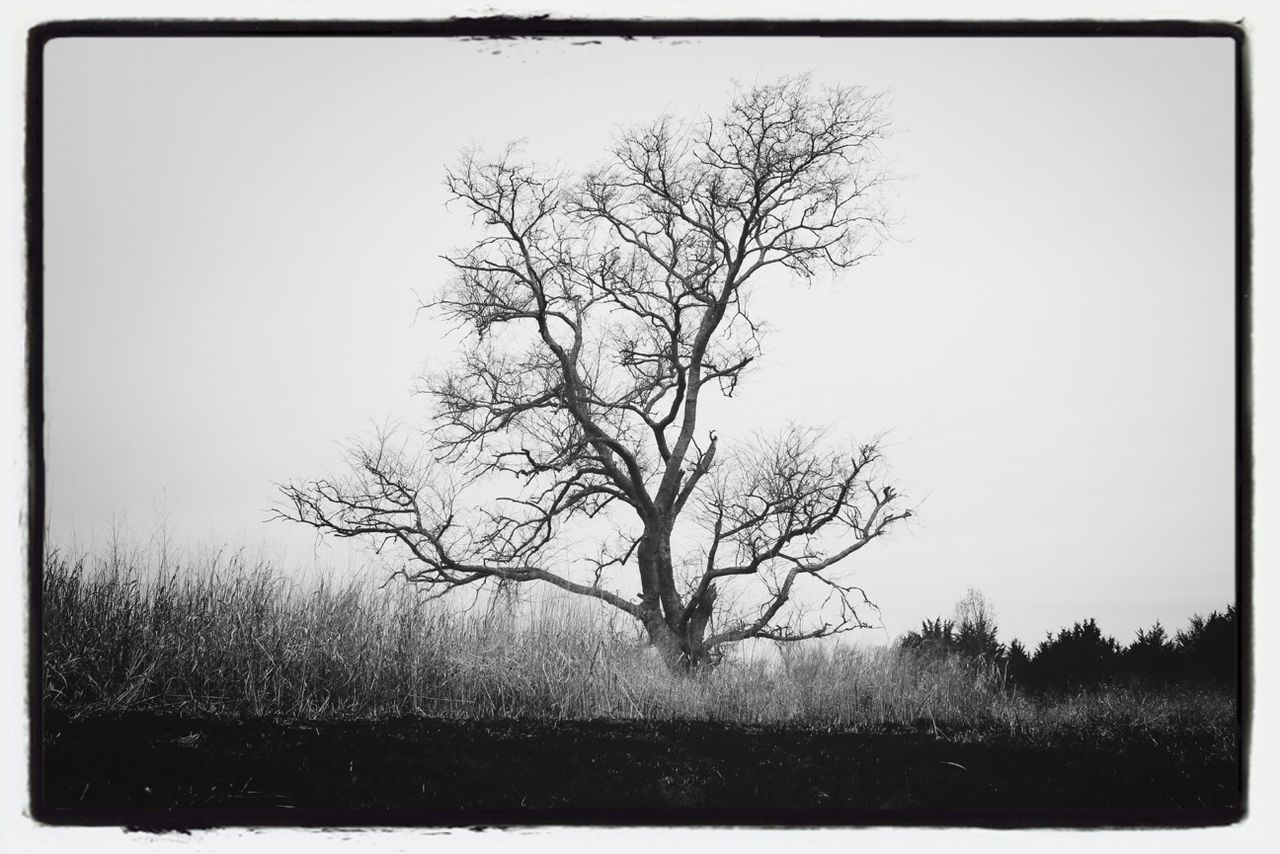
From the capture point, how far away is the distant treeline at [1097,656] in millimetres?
9586

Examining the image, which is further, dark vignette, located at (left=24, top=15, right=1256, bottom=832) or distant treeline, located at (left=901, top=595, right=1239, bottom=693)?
distant treeline, located at (left=901, top=595, right=1239, bottom=693)

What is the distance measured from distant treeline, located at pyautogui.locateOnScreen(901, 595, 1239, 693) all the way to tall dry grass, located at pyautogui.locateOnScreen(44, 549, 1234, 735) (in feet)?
1.22

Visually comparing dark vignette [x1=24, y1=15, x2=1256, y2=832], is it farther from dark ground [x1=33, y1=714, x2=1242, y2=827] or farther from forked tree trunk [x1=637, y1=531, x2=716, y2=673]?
forked tree trunk [x1=637, y1=531, x2=716, y2=673]

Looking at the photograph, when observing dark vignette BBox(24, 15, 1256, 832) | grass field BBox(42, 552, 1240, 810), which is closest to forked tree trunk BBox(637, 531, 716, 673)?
grass field BBox(42, 552, 1240, 810)

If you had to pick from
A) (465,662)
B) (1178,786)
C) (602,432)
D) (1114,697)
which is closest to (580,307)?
(602,432)

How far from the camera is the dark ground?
7055 millimetres

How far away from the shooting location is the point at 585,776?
25.0 ft

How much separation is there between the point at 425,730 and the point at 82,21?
17.8ft

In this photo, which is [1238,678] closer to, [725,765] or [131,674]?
[725,765]

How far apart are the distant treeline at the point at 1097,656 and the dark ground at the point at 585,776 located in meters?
1.38

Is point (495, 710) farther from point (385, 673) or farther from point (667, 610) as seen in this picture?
point (667, 610)

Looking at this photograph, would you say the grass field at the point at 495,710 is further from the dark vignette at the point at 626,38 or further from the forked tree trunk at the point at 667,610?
the forked tree trunk at the point at 667,610

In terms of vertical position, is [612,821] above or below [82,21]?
below

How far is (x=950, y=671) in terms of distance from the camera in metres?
10.7
